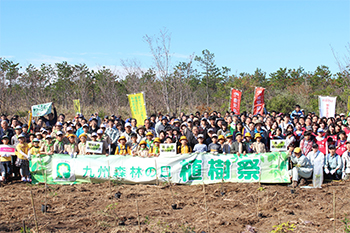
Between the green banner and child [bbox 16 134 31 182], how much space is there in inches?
11.2

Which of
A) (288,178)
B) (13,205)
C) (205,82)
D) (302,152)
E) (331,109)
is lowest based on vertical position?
(13,205)

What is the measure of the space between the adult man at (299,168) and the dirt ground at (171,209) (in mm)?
402

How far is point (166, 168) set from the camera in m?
9.35

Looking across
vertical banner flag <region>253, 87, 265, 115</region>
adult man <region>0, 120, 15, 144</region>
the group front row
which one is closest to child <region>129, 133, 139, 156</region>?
adult man <region>0, 120, 15, 144</region>

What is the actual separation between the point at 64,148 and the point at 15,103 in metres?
17.7

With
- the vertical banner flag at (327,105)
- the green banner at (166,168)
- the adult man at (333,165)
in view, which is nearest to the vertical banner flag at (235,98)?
the vertical banner flag at (327,105)

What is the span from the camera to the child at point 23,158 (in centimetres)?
994

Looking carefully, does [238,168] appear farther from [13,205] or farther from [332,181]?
[13,205]

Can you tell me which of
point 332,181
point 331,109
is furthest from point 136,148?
point 331,109

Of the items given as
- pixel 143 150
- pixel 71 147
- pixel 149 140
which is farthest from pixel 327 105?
pixel 71 147

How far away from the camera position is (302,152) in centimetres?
991

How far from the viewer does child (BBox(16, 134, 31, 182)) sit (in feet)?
32.6

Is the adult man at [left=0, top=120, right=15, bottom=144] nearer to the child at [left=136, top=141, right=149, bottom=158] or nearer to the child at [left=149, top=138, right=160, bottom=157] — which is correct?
the child at [left=136, top=141, right=149, bottom=158]

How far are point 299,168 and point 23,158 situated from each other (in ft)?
27.1
